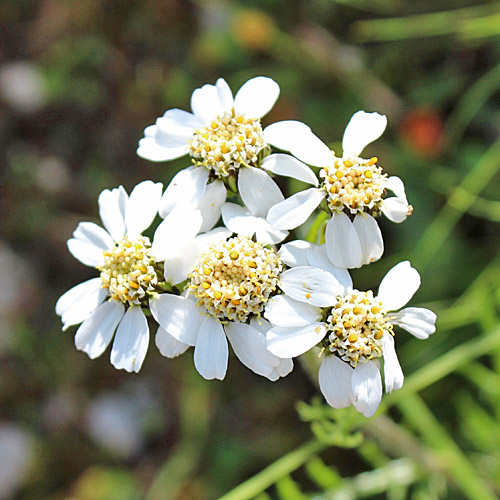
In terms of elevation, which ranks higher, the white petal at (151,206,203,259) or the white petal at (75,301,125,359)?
the white petal at (151,206,203,259)

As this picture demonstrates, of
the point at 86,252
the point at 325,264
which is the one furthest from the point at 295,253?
the point at 86,252

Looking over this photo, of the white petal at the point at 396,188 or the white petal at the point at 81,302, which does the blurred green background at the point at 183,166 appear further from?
the white petal at the point at 81,302

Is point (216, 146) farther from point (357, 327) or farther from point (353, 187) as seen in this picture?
point (357, 327)

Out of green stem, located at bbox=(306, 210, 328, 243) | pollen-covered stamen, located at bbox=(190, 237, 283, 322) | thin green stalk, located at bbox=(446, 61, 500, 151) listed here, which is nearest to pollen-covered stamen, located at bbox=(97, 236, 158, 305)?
A: pollen-covered stamen, located at bbox=(190, 237, 283, 322)

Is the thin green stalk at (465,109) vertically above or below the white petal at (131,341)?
above

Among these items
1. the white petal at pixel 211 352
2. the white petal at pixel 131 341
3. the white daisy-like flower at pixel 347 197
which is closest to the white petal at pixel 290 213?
the white daisy-like flower at pixel 347 197

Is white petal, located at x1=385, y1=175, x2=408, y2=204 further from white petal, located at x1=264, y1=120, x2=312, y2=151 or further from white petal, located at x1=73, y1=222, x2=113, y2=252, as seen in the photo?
white petal, located at x1=73, y1=222, x2=113, y2=252
